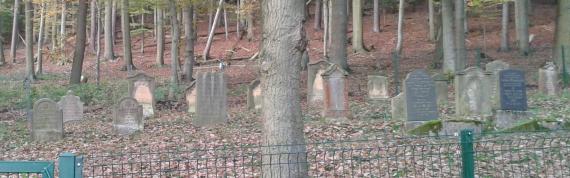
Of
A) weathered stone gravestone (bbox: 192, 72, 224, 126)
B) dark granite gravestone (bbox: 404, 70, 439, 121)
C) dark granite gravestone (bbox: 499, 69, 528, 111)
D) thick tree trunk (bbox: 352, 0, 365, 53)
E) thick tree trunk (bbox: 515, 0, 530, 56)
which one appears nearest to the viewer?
dark granite gravestone (bbox: 499, 69, 528, 111)

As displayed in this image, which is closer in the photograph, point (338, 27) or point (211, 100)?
point (211, 100)

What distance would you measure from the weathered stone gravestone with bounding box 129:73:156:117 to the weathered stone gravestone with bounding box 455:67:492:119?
7.52m

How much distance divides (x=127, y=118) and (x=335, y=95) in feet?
14.1

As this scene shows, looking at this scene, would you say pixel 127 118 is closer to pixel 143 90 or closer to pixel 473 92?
pixel 143 90

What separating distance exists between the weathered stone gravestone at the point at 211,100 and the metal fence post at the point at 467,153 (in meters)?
8.67

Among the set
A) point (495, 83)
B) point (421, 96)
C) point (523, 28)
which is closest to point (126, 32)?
point (523, 28)

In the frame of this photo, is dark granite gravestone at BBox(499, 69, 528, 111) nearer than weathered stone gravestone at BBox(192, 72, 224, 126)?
Yes

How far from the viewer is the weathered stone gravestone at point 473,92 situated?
13023 millimetres

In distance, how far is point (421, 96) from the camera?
12.5 m

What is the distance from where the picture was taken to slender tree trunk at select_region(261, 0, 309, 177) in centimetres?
639

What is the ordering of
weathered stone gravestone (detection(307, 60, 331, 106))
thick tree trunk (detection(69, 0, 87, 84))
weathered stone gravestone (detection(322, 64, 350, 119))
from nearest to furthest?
weathered stone gravestone (detection(322, 64, 350, 119)) → weathered stone gravestone (detection(307, 60, 331, 106)) → thick tree trunk (detection(69, 0, 87, 84))

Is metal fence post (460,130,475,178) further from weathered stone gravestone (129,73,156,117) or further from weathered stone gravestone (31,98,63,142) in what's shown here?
weathered stone gravestone (129,73,156,117)

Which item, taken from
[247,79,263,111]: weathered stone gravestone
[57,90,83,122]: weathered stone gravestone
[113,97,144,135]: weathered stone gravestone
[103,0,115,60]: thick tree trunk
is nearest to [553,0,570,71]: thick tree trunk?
[247,79,263,111]: weathered stone gravestone

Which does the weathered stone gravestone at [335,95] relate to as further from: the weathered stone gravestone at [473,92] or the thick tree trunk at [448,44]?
the thick tree trunk at [448,44]
